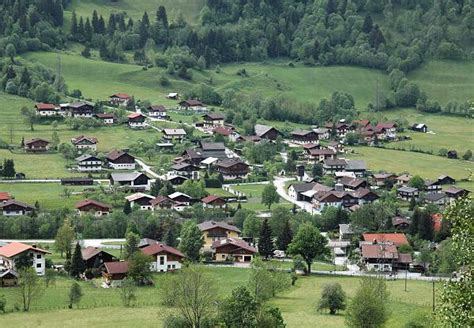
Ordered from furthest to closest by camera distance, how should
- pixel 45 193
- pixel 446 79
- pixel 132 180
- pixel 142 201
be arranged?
pixel 446 79 < pixel 132 180 < pixel 45 193 < pixel 142 201

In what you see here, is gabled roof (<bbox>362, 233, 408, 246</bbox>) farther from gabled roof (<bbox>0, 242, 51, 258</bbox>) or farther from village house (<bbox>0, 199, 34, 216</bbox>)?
village house (<bbox>0, 199, 34, 216</bbox>)

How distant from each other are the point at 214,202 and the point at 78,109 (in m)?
30.6

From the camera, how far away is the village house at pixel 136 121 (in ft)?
278

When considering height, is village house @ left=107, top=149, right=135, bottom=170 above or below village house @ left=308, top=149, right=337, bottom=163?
above

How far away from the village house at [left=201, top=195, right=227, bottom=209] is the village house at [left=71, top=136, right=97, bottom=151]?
61.8 ft

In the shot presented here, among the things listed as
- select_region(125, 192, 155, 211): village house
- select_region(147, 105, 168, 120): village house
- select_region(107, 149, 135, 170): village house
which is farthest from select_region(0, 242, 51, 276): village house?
select_region(147, 105, 168, 120): village house

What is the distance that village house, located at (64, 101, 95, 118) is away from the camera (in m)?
85.1

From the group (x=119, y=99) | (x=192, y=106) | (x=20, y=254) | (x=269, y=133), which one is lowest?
(x=192, y=106)

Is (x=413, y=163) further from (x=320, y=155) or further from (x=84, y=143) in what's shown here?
(x=84, y=143)

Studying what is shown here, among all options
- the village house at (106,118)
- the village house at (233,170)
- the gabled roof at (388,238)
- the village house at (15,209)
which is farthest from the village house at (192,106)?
the gabled roof at (388,238)

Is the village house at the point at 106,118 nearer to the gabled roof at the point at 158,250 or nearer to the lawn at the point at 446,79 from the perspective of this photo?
the gabled roof at the point at 158,250

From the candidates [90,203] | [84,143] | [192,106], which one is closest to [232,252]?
[90,203]

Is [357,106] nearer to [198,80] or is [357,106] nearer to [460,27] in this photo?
[198,80]

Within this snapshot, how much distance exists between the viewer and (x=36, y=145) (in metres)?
74.4
